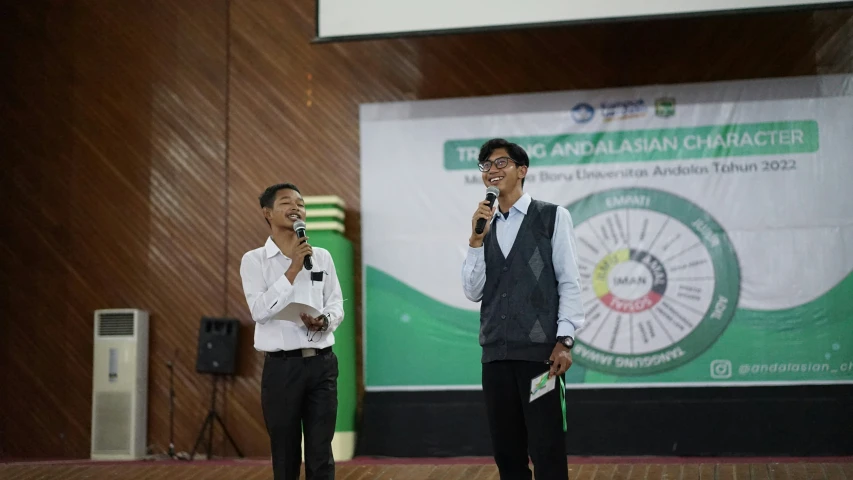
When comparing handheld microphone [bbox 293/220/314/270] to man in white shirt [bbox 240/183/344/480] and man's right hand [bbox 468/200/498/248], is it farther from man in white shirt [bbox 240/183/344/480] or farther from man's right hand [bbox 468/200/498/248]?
man's right hand [bbox 468/200/498/248]

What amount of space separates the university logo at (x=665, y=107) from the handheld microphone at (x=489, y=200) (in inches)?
131

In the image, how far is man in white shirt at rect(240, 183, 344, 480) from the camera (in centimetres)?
368

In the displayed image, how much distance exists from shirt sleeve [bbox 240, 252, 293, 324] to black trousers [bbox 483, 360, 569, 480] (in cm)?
92

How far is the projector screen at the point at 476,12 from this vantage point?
552cm

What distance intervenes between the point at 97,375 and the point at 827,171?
17.4ft

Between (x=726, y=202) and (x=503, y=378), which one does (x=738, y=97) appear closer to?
(x=726, y=202)

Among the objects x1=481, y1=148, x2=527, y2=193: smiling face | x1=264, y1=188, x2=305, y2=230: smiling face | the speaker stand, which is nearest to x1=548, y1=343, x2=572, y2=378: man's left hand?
x1=481, y1=148, x2=527, y2=193: smiling face

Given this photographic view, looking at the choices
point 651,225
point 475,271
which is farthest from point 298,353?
point 651,225

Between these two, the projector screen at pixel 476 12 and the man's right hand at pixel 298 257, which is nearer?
the man's right hand at pixel 298 257

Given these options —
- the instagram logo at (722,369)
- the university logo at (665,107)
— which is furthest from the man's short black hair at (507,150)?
the instagram logo at (722,369)

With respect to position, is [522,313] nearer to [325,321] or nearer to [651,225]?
[325,321]

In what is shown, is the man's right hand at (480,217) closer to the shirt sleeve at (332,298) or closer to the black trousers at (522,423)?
the black trousers at (522,423)

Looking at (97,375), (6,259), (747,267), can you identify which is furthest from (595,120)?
(6,259)

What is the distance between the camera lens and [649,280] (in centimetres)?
621
